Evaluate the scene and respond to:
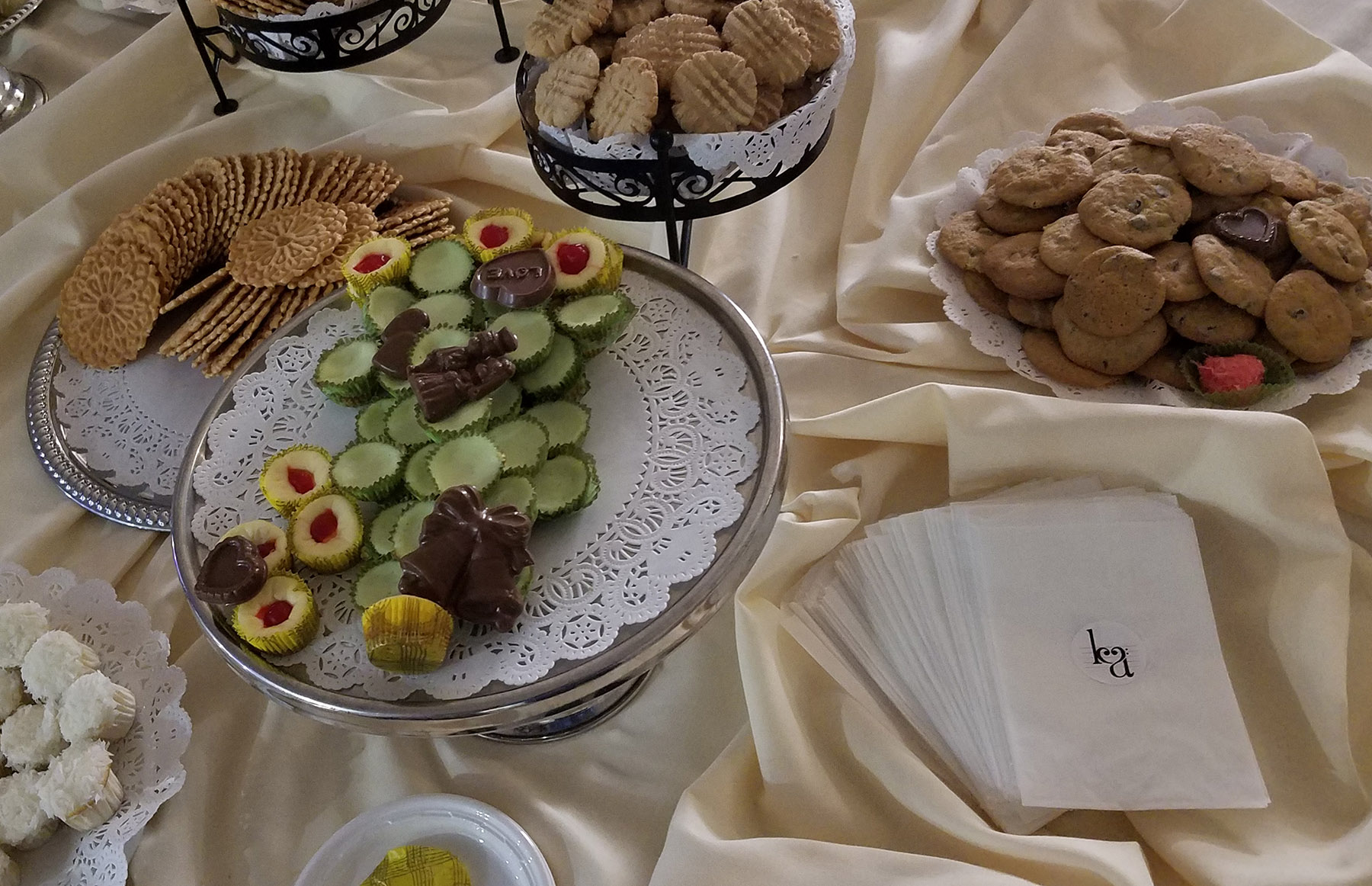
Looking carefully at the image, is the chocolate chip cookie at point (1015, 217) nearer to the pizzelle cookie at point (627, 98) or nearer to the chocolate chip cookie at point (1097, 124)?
the chocolate chip cookie at point (1097, 124)

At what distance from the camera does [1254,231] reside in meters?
0.88

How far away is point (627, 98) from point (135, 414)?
55 centimetres

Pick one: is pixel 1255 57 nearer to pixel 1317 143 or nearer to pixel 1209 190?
pixel 1317 143

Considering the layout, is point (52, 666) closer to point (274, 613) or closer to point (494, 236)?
point (274, 613)

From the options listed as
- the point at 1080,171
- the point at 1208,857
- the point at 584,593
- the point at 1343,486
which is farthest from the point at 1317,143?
the point at 584,593

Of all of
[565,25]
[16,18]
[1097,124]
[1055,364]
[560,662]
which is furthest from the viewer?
[16,18]

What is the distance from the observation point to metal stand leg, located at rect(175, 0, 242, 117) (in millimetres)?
1161

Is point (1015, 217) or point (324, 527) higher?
point (324, 527)

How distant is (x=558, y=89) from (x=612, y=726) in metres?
0.50

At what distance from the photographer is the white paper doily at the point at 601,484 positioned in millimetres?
579

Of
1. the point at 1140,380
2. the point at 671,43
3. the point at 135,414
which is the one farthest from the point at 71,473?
the point at 1140,380

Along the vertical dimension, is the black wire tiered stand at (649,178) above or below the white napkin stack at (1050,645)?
above

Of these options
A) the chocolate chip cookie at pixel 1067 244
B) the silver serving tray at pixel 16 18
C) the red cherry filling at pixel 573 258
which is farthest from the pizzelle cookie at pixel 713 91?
the silver serving tray at pixel 16 18

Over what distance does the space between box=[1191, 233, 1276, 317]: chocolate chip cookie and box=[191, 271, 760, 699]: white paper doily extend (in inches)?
18.0
